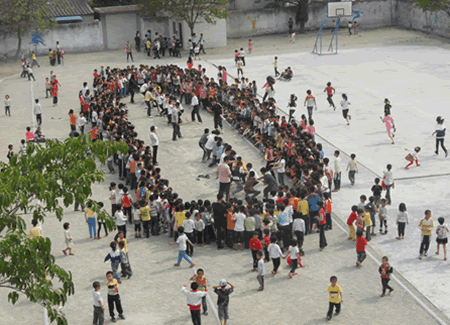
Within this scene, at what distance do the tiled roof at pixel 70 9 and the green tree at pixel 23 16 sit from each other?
158cm

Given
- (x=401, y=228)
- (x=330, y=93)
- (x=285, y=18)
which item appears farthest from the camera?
(x=285, y=18)

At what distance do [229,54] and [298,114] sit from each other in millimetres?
17086

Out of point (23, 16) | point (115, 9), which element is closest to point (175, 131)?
point (23, 16)

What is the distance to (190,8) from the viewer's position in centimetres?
4356

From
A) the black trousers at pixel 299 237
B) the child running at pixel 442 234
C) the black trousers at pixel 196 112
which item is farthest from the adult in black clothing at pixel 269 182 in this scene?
the black trousers at pixel 196 112

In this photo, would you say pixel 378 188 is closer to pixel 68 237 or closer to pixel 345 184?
Result: pixel 345 184

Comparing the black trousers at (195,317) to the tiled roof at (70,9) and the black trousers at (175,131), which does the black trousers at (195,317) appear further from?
the tiled roof at (70,9)

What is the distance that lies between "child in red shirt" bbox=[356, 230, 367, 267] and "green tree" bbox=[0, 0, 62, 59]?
35.4 metres

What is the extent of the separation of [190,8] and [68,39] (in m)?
10.7

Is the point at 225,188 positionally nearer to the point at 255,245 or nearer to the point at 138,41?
the point at 255,245

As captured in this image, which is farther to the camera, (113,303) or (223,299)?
(113,303)

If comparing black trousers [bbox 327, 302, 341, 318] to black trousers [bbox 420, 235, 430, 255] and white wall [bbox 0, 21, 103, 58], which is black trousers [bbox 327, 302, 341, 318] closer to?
black trousers [bbox 420, 235, 430, 255]

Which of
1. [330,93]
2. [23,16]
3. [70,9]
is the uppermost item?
[70,9]

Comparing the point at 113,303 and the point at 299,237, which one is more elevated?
the point at 299,237
